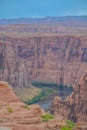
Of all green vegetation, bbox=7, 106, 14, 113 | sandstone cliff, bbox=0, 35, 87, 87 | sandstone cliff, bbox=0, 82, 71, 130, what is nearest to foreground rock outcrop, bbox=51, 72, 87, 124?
sandstone cliff, bbox=0, 82, 71, 130

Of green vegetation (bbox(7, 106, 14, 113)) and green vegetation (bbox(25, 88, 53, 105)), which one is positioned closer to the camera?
green vegetation (bbox(7, 106, 14, 113))

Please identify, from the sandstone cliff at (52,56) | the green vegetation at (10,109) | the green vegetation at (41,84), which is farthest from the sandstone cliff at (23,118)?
the sandstone cliff at (52,56)

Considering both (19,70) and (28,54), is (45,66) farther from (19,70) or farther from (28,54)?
(19,70)

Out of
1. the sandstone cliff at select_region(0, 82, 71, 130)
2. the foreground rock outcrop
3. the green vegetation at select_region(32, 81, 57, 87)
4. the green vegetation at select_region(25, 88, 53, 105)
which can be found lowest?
the green vegetation at select_region(32, 81, 57, 87)

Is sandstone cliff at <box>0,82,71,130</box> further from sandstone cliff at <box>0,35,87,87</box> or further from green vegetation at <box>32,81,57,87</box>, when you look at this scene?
sandstone cliff at <box>0,35,87,87</box>

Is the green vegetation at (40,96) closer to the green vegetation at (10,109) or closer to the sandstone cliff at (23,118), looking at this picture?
the sandstone cliff at (23,118)

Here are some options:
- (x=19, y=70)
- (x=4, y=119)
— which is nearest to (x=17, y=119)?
(x=4, y=119)
